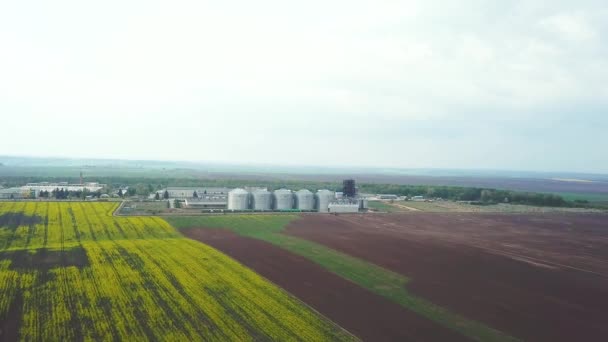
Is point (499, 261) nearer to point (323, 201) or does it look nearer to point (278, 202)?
point (323, 201)

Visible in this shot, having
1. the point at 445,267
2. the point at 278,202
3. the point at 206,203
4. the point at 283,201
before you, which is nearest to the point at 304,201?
the point at 283,201

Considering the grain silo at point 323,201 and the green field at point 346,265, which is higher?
A: the grain silo at point 323,201

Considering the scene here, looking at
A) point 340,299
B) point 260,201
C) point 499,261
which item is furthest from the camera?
point 260,201

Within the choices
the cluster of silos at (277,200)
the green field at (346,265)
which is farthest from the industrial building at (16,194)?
the cluster of silos at (277,200)

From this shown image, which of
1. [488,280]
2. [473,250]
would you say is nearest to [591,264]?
[473,250]

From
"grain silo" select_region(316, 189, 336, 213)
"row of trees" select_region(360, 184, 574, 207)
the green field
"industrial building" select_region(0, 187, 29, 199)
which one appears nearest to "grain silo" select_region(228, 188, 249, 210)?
the green field

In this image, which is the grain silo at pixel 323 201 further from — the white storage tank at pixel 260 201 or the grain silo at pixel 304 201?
the white storage tank at pixel 260 201

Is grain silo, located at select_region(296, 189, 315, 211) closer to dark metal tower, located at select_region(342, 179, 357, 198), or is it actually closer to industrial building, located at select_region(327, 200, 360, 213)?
industrial building, located at select_region(327, 200, 360, 213)
